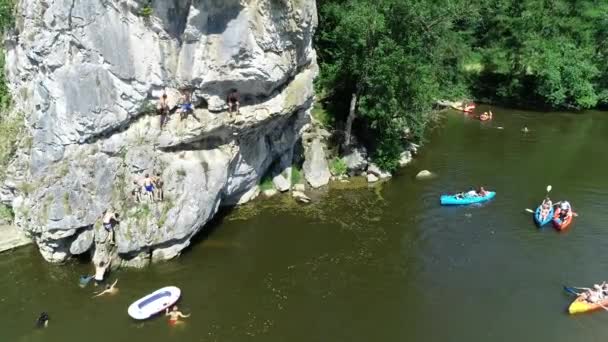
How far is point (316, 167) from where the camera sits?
3039 cm

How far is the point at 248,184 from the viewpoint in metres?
27.8

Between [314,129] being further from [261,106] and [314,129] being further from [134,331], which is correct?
[134,331]

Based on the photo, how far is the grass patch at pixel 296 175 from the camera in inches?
1180

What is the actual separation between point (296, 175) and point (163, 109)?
10.0 m

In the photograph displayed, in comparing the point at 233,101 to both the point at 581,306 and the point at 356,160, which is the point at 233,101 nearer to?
the point at 356,160

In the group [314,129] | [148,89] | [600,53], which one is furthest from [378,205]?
[600,53]

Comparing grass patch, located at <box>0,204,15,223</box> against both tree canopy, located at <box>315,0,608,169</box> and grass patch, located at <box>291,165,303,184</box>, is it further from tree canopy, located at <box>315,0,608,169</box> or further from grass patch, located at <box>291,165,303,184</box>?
tree canopy, located at <box>315,0,608,169</box>

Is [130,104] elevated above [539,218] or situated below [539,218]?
above

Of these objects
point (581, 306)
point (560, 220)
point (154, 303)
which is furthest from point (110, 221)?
point (560, 220)

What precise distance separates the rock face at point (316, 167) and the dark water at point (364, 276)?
45.1 inches

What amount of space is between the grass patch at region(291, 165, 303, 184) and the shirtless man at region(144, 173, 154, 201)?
31.1 feet

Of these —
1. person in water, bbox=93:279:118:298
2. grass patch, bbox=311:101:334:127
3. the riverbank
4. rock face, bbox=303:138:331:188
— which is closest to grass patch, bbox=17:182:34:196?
the riverbank

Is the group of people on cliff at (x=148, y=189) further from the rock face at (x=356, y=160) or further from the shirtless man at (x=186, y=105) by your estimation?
the rock face at (x=356, y=160)

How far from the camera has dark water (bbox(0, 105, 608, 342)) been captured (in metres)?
19.8
